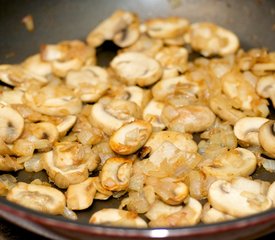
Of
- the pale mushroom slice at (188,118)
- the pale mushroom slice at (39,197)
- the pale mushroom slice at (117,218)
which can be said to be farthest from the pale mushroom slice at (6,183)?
the pale mushroom slice at (188,118)

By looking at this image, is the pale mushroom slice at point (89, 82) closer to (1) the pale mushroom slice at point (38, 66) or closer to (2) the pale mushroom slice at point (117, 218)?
(1) the pale mushroom slice at point (38, 66)

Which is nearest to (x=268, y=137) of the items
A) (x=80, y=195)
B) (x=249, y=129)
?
(x=249, y=129)

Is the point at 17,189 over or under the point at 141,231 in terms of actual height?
under

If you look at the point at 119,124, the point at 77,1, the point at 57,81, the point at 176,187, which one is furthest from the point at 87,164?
the point at 77,1

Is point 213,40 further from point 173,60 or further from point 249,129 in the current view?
point 249,129

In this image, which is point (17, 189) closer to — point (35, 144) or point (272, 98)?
point (35, 144)

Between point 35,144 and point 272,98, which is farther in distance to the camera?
point 272,98
